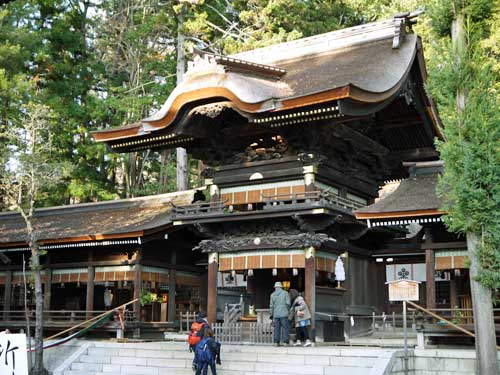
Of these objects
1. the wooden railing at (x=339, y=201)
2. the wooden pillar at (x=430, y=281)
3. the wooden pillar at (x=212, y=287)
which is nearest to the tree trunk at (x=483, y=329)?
the wooden pillar at (x=430, y=281)

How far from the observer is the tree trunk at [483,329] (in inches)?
411

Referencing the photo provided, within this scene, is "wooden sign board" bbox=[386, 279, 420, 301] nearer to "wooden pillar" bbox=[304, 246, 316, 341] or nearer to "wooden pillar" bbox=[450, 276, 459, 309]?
"wooden pillar" bbox=[450, 276, 459, 309]

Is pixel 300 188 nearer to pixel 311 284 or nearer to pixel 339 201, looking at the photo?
pixel 339 201

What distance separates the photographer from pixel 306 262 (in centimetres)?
1526

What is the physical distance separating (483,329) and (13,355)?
709 cm

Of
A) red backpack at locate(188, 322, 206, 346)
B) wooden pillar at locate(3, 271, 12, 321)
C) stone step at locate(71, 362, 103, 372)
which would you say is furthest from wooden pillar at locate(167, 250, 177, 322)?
red backpack at locate(188, 322, 206, 346)

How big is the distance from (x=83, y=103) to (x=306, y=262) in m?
19.0

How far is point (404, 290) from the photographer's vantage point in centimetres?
1209

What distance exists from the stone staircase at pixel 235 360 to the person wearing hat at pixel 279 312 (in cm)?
46

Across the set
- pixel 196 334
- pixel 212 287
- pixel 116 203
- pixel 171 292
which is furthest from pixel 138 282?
pixel 196 334

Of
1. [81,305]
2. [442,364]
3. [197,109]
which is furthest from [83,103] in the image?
[442,364]

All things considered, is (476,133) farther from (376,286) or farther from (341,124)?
(376,286)

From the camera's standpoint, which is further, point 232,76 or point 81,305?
point 81,305

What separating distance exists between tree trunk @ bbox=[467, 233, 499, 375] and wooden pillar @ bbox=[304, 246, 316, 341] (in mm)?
4728
